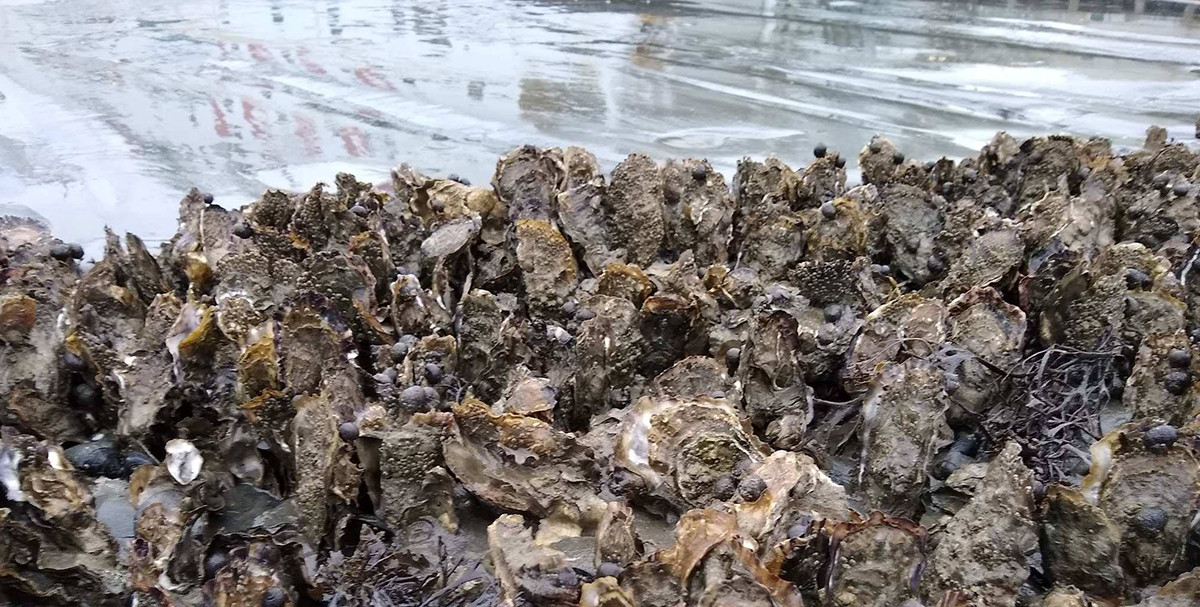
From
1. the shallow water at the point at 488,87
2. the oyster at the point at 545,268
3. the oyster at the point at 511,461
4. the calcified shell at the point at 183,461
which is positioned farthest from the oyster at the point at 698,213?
the shallow water at the point at 488,87

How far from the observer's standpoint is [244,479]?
150 cm

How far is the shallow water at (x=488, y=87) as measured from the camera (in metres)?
3.98

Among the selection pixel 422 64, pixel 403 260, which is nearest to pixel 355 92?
pixel 422 64

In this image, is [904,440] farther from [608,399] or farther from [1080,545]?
[608,399]

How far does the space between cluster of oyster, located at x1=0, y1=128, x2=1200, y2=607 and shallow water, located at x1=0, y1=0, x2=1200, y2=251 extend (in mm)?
1718

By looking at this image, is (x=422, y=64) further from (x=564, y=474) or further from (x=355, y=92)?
(x=564, y=474)

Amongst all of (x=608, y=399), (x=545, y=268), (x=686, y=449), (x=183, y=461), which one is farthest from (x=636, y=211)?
(x=183, y=461)

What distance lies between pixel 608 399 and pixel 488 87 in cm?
394

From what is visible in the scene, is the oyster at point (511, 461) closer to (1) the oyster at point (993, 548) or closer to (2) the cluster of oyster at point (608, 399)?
(2) the cluster of oyster at point (608, 399)

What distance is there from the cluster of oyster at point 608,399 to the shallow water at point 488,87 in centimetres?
172

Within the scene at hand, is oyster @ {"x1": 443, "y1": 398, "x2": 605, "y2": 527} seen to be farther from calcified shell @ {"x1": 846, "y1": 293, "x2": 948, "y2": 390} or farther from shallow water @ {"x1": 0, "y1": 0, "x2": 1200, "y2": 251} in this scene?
shallow water @ {"x1": 0, "y1": 0, "x2": 1200, "y2": 251}

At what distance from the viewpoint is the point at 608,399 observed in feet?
5.40

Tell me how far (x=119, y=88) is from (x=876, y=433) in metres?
4.82

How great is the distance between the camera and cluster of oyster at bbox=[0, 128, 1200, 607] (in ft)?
4.00
